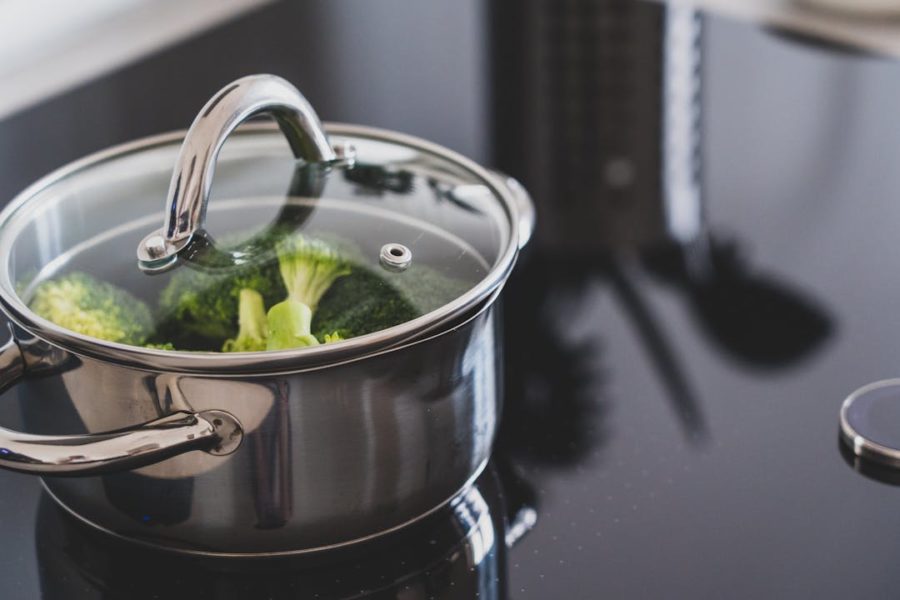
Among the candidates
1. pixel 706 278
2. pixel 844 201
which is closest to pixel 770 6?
pixel 844 201

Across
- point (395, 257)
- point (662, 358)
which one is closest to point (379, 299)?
point (395, 257)

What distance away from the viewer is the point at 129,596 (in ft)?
2.20

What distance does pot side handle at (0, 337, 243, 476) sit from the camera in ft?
1.92

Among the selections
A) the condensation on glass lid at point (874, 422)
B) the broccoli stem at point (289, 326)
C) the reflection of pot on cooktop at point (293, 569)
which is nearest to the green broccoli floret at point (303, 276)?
the broccoli stem at point (289, 326)

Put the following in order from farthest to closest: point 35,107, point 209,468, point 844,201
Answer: point 35,107
point 844,201
point 209,468

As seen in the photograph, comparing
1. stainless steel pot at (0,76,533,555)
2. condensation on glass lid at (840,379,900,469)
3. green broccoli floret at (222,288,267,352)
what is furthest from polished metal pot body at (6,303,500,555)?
condensation on glass lid at (840,379,900,469)

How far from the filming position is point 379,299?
676mm

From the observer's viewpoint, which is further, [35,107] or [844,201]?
[35,107]

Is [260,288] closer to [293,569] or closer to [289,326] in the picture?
[289,326]

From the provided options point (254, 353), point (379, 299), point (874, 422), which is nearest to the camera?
point (254, 353)

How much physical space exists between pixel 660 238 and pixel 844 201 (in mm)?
187

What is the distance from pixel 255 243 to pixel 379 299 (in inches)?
3.7

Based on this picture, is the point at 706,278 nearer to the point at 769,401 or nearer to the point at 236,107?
the point at 769,401

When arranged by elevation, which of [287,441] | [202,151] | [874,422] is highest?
[202,151]
